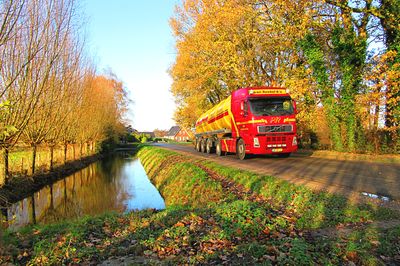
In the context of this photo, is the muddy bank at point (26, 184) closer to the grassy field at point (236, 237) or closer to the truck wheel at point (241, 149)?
the grassy field at point (236, 237)

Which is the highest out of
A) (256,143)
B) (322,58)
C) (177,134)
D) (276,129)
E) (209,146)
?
(322,58)

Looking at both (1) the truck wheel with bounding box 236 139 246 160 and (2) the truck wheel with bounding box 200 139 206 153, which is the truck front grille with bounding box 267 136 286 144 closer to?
(1) the truck wheel with bounding box 236 139 246 160

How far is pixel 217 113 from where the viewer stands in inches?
790

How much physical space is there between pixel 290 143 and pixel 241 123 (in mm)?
2579

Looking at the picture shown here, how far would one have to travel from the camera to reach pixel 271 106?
1432 centimetres

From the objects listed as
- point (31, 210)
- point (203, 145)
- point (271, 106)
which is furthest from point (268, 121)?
point (203, 145)

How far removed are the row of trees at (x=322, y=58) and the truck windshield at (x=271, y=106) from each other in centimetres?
319

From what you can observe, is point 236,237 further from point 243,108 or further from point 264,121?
point 243,108

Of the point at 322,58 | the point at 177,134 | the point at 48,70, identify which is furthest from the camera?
the point at 177,134

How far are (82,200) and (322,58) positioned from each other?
50.3ft

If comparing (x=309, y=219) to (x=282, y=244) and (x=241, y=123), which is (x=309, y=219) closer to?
(x=282, y=244)

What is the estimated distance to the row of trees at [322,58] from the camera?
14.7 metres

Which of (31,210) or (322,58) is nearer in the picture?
(31,210)

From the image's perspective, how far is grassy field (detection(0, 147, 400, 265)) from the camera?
13.1 feet
